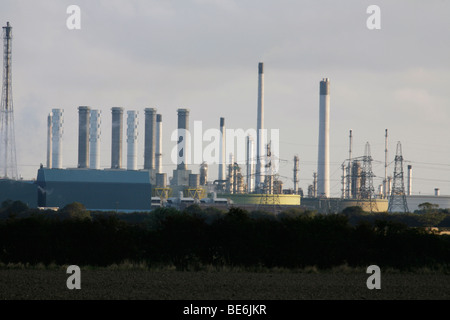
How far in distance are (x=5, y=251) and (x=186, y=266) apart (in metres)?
8.45

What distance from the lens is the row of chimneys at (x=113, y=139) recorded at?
152 metres

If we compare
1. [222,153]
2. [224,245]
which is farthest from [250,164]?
[224,245]

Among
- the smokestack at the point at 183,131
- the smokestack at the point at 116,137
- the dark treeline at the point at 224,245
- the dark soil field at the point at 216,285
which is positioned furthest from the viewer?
the smokestack at the point at 183,131

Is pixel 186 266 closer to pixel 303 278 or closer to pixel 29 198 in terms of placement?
pixel 303 278

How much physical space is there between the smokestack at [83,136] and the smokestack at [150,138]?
13.9m

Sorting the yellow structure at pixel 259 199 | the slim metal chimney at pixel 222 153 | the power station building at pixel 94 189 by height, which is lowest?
the yellow structure at pixel 259 199

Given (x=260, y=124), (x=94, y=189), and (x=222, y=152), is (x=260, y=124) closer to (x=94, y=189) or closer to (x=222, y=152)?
(x=222, y=152)

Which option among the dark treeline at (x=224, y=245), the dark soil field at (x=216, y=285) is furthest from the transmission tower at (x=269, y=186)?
the dark soil field at (x=216, y=285)

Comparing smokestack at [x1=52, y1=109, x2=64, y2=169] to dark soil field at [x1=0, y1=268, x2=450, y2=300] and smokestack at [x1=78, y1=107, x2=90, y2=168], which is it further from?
dark soil field at [x1=0, y1=268, x2=450, y2=300]

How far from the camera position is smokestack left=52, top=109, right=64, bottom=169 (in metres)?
160

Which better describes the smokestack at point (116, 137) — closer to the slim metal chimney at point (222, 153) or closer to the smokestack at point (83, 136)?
the smokestack at point (83, 136)

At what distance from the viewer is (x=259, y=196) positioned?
147 meters

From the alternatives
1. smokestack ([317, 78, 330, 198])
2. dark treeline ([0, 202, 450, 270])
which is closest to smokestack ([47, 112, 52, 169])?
smokestack ([317, 78, 330, 198])
